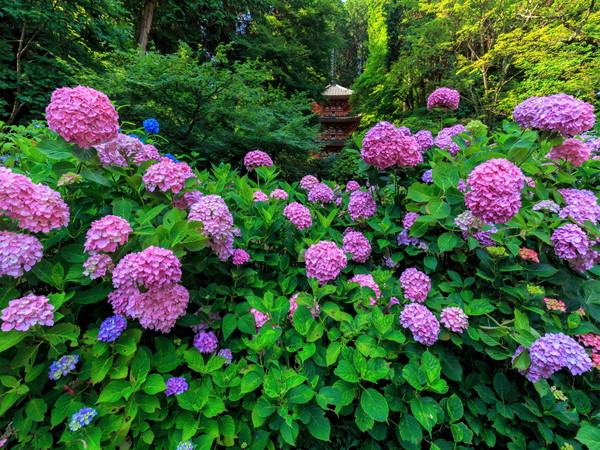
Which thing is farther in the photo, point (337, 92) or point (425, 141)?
point (337, 92)

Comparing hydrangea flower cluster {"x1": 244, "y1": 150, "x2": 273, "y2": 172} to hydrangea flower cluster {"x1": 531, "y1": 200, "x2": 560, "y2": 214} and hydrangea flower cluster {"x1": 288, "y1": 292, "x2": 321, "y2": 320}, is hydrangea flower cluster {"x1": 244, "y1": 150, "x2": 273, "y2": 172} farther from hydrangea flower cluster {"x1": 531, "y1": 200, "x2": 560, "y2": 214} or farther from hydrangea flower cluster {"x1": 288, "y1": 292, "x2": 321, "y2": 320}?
hydrangea flower cluster {"x1": 531, "y1": 200, "x2": 560, "y2": 214}

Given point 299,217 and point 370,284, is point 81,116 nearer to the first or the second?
point 299,217

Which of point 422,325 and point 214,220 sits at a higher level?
point 214,220

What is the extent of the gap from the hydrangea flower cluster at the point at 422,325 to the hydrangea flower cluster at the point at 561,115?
45.7 inches

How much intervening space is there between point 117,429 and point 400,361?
1.11 meters

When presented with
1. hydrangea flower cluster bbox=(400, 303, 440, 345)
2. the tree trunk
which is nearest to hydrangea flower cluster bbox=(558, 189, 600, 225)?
hydrangea flower cluster bbox=(400, 303, 440, 345)

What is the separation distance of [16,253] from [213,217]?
24.8 inches

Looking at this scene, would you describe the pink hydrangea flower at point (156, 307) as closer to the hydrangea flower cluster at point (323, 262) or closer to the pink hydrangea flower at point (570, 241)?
the hydrangea flower cluster at point (323, 262)

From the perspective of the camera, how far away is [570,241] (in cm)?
119

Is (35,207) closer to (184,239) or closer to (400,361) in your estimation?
(184,239)

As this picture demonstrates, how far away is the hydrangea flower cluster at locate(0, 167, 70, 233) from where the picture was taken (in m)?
0.89

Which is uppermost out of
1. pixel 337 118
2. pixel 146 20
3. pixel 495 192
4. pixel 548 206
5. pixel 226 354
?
pixel 146 20

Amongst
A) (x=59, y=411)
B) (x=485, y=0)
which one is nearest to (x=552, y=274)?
(x=59, y=411)

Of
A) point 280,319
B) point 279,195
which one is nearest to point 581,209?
point 280,319
